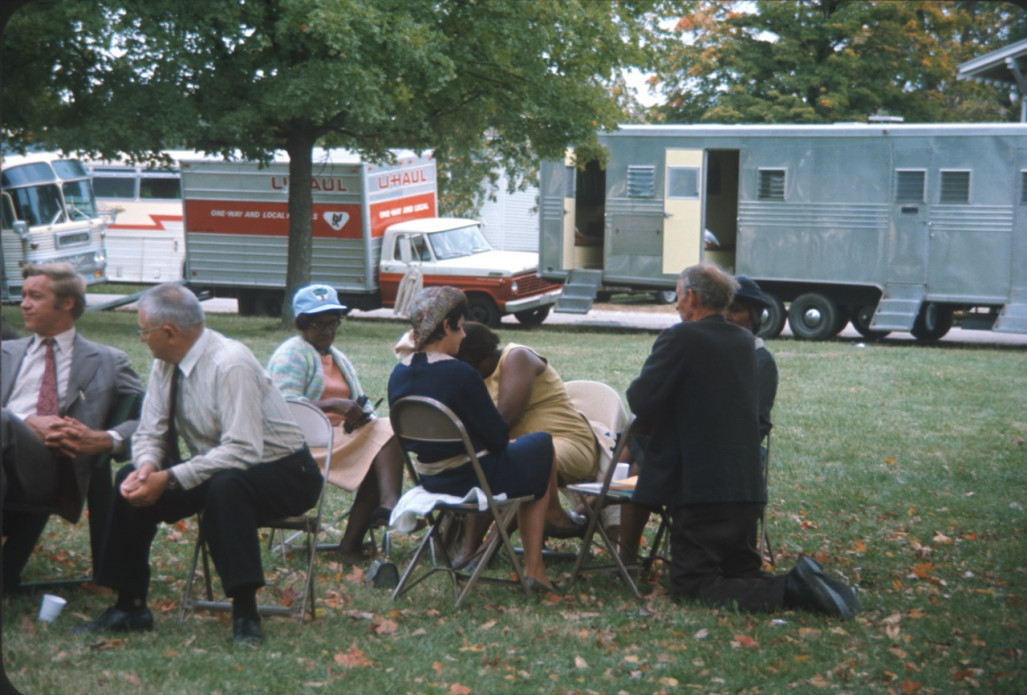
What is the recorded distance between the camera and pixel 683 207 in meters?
19.3

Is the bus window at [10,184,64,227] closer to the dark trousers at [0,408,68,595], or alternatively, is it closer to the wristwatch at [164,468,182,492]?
the dark trousers at [0,408,68,595]

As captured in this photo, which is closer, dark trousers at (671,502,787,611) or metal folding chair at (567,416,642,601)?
dark trousers at (671,502,787,611)

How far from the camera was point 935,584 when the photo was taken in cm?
581

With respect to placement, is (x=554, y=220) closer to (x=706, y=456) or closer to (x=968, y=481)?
(x=968, y=481)

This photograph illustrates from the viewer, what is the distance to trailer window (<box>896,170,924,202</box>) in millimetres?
17781

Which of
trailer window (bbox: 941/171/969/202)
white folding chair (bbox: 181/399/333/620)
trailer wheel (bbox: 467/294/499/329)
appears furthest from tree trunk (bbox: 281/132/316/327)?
white folding chair (bbox: 181/399/333/620)

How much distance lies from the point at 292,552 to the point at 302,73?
38.3 ft

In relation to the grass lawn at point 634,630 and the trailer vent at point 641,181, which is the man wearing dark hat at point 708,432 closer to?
the grass lawn at point 634,630

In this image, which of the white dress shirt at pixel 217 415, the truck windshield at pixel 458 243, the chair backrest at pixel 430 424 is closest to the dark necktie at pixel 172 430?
the white dress shirt at pixel 217 415

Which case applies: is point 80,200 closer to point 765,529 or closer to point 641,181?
point 641,181

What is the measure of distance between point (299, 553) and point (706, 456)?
2.19 metres

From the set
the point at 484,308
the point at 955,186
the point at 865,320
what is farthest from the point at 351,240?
the point at 955,186

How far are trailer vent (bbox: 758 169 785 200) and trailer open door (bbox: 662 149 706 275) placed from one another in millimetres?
913

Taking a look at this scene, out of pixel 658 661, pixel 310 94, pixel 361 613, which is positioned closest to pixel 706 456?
pixel 658 661
